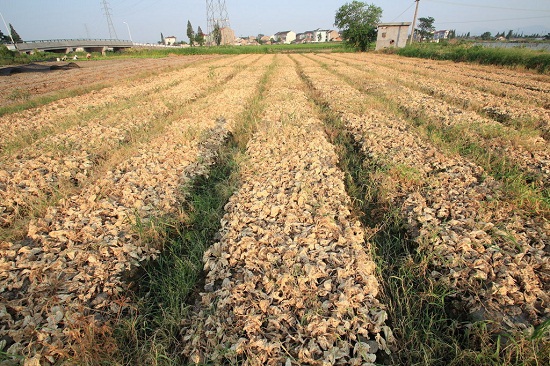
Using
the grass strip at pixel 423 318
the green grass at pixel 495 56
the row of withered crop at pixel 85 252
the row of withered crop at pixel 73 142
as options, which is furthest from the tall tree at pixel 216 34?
the grass strip at pixel 423 318

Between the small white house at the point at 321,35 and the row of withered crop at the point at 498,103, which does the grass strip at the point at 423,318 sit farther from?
the small white house at the point at 321,35

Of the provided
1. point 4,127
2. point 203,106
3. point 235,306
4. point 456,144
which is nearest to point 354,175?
point 456,144

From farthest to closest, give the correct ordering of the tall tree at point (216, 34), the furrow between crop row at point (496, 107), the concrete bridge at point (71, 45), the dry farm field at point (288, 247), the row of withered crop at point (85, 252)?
the tall tree at point (216, 34) → the concrete bridge at point (71, 45) → the furrow between crop row at point (496, 107) → the row of withered crop at point (85, 252) → the dry farm field at point (288, 247)

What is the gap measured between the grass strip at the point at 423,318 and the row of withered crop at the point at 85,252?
3.40 metres

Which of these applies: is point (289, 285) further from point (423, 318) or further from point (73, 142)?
point (73, 142)

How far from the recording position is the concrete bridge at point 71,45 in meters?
62.3

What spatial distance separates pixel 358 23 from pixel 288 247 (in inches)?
2773

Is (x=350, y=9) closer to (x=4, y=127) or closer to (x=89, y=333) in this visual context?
(x=4, y=127)

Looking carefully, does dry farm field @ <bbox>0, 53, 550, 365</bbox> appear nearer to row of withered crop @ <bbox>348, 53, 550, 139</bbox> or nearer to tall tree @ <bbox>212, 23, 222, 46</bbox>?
row of withered crop @ <bbox>348, 53, 550, 139</bbox>

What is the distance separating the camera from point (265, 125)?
8992 mm

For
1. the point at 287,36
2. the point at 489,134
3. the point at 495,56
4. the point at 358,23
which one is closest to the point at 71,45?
the point at 358,23

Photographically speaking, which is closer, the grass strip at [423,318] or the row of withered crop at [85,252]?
the grass strip at [423,318]

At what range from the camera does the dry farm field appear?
2.80m

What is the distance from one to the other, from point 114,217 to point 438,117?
10322 mm
